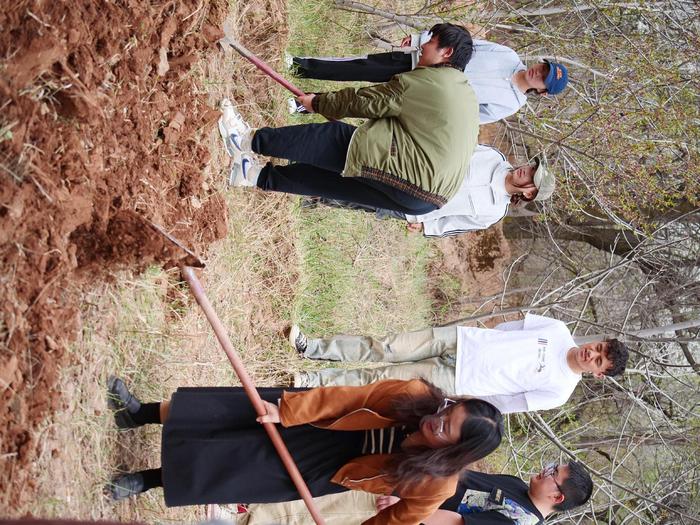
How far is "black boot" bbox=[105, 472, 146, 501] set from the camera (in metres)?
3.10

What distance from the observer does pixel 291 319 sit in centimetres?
524

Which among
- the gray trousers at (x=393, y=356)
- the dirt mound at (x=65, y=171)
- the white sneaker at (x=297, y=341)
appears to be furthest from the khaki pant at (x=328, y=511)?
the dirt mound at (x=65, y=171)

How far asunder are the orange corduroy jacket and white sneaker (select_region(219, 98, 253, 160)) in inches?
67.7

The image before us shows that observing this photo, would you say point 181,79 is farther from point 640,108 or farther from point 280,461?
point 640,108

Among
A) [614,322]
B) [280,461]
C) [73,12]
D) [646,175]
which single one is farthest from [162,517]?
[614,322]

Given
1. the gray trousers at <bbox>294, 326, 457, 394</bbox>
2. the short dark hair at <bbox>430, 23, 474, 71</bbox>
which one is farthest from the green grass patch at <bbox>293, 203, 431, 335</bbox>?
the short dark hair at <bbox>430, 23, 474, 71</bbox>

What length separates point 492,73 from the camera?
14.0 feet

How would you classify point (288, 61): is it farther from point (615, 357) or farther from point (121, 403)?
point (615, 357)

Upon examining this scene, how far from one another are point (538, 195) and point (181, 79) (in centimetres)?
235

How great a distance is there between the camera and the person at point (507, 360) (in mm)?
4262

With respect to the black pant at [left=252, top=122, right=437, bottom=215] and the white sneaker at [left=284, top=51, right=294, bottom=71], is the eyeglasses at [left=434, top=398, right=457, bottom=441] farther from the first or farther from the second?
the white sneaker at [left=284, top=51, right=294, bottom=71]

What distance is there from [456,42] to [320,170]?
42.9 inches

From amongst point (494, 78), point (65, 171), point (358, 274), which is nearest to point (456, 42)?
point (494, 78)

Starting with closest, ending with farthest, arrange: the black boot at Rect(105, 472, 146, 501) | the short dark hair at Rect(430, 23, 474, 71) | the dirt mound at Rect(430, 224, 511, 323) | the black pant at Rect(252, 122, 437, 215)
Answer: the black boot at Rect(105, 472, 146, 501) < the short dark hair at Rect(430, 23, 474, 71) < the black pant at Rect(252, 122, 437, 215) < the dirt mound at Rect(430, 224, 511, 323)
